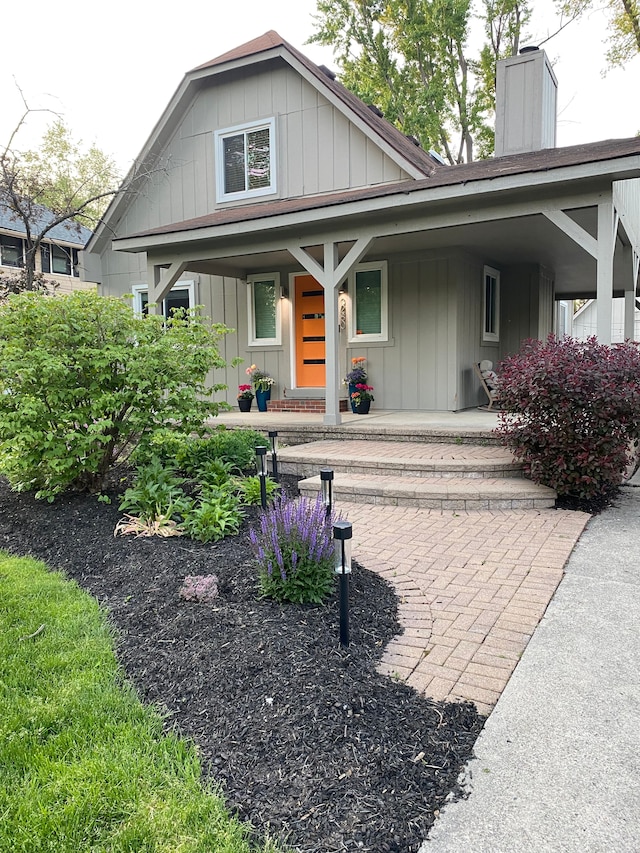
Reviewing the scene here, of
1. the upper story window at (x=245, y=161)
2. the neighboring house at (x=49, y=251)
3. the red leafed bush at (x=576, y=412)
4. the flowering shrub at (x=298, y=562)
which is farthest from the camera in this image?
the neighboring house at (x=49, y=251)

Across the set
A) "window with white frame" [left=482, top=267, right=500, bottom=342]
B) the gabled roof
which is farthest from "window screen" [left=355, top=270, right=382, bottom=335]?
the gabled roof

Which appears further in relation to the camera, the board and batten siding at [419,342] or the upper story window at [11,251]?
the upper story window at [11,251]

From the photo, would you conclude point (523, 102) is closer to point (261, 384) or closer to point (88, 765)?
point (261, 384)

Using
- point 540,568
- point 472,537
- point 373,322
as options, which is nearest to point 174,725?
point 540,568

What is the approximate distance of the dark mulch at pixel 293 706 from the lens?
1.79 m

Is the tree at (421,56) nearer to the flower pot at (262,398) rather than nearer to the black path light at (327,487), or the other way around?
the flower pot at (262,398)

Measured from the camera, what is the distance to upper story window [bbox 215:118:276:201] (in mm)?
10305

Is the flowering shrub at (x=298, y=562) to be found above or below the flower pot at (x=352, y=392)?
below

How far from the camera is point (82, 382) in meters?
4.86

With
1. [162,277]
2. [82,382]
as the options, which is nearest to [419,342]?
[162,277]

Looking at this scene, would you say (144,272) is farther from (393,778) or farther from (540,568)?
(393,778)

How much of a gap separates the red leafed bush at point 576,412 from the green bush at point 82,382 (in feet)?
9.39

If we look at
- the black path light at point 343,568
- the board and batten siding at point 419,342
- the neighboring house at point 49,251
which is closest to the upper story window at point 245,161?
the board and batten siding at point 419,342

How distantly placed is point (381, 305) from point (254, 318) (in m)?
2.52
